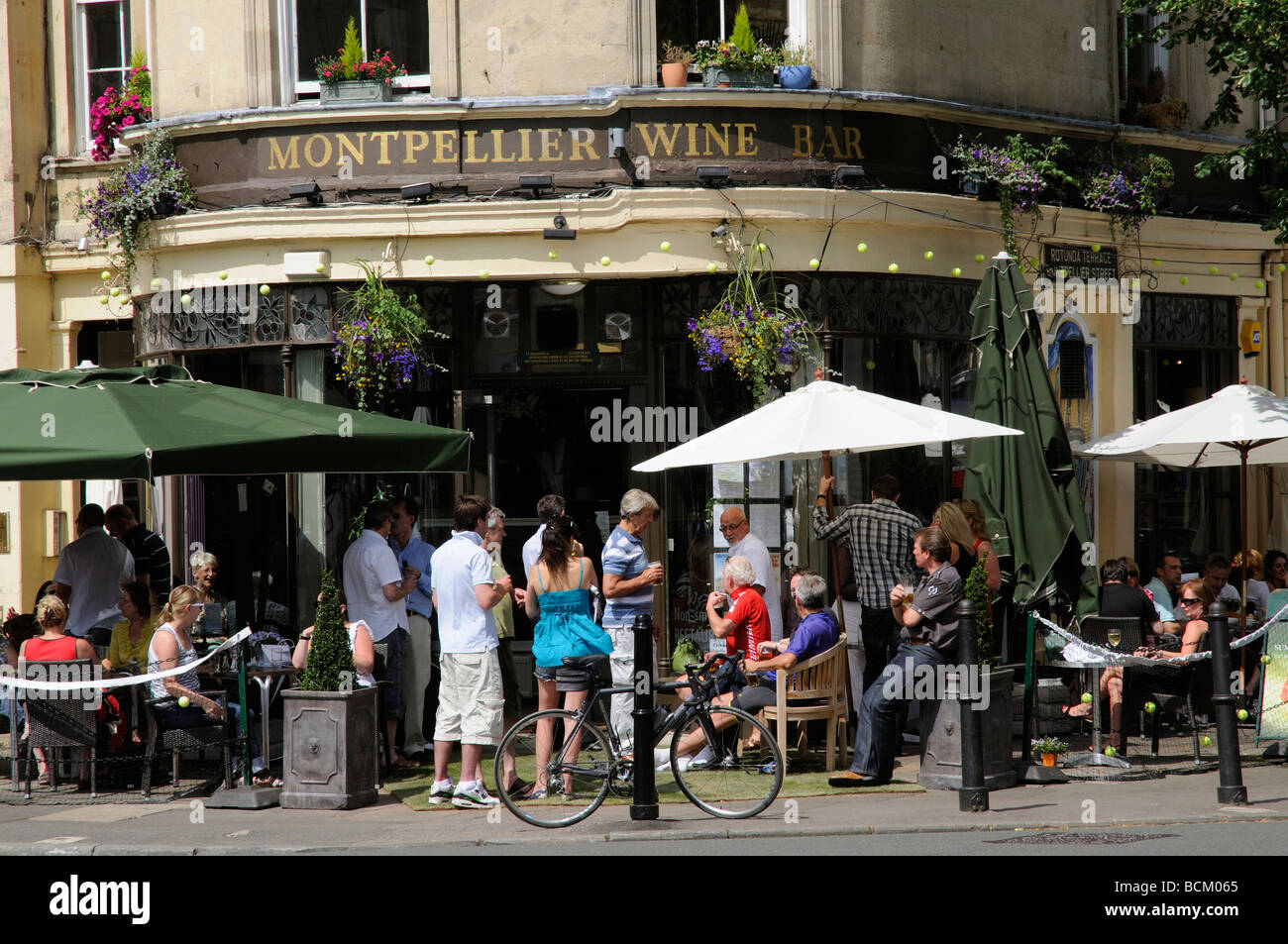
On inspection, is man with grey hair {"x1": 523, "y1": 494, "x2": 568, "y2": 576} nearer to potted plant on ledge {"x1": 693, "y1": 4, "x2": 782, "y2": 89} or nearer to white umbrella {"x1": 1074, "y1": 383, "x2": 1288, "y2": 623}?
A: potted plant on ledge {"x1": 693, "y1": 4, "x2": 782, "y2": 89}

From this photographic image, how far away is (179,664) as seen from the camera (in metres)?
10.5

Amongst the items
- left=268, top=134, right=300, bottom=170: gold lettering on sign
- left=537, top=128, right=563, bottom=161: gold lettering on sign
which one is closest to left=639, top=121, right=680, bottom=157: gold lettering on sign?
left=537, top=128, right=563, bottom=161: gold lettering on sign

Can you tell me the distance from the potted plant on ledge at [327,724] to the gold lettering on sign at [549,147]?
15.5 ft

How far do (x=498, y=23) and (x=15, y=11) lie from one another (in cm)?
543

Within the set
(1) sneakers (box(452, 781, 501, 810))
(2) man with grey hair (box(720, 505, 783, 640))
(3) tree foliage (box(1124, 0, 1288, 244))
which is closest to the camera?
(1) sneakers (box(452, 781, 501, 810))

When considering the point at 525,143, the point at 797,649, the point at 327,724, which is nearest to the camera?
the point at 327,724

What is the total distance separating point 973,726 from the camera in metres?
9.45

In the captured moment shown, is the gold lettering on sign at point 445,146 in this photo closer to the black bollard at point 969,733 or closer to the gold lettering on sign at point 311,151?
the gold lettering on sign at point 311,151

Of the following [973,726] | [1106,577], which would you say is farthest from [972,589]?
[1106,577]

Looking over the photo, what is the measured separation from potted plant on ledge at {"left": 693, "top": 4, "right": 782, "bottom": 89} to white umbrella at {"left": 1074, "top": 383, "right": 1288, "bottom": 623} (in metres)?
4.17

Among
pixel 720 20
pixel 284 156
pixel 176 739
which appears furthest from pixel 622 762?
pixel 720 20

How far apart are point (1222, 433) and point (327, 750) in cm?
723

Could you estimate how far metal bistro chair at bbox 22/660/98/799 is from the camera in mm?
10344

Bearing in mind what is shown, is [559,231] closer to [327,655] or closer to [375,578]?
[375,578]
